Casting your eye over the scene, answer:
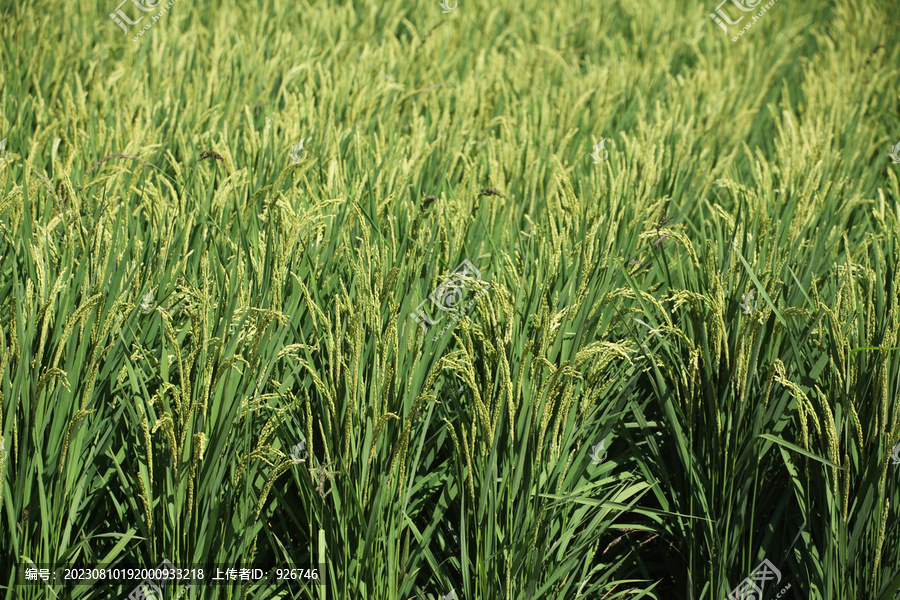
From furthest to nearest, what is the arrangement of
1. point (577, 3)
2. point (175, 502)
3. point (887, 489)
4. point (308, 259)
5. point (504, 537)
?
point (577, 3), point (308, 259), point (887, 489), point (504, 537), point (175, 502)

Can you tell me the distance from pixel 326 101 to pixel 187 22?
2161 millimetres

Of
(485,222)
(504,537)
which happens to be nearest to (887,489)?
(504,537)

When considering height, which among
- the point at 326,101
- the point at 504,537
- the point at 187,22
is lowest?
the point at 504,537

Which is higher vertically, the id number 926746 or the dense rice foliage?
the dense rice foliage

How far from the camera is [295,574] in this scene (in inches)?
66.6

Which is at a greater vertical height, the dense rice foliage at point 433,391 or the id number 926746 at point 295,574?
the dense rice foliage at point 433,391

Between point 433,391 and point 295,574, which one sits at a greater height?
point 433,391

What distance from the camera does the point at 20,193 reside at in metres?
2.24

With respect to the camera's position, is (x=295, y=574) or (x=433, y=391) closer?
(x=295, y=574)

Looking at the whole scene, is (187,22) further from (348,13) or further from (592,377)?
(592,377)

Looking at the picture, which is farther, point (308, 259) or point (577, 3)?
point (577, 3)

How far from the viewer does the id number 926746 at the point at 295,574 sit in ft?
5.43

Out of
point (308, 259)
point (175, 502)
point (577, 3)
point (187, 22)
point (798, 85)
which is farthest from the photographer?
point (577, 3)

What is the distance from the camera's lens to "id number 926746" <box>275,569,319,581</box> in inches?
65.2
